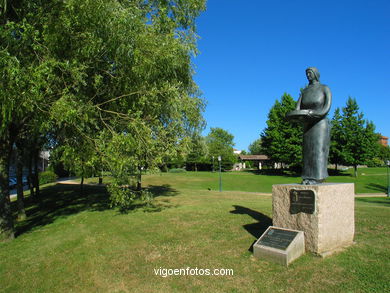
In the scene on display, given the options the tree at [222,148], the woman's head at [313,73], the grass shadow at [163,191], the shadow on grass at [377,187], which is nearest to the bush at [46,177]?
the grass shadow at [163,191]

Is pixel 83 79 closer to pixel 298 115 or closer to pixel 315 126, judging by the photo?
pixel 298 115

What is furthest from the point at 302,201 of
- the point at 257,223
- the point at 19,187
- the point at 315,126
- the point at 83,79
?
the point at 19,187

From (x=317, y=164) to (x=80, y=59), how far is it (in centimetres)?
692

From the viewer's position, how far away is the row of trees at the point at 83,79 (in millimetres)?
6707

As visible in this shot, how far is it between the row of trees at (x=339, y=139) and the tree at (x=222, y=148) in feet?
42.7

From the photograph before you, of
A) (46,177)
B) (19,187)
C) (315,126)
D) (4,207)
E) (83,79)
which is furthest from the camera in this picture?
(46,177)

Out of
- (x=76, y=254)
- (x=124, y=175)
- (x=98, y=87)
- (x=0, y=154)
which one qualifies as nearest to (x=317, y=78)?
(x=124, y=175)

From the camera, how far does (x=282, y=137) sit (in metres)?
46.3

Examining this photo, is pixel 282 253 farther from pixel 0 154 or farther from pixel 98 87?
pixel 0 154

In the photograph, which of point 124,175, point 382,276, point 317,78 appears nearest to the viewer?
point 382,276

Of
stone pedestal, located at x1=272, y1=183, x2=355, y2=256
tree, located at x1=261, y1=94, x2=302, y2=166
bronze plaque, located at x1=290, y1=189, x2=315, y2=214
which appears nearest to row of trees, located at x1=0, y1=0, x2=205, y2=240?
stone pedestal, located at x1=272, y1=183, x2=355, y2=256

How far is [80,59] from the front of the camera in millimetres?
8156

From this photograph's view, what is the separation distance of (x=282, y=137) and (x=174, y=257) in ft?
140

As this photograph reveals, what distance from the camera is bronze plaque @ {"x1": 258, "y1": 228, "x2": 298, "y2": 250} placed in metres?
5.70
